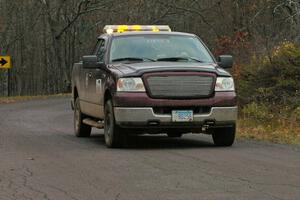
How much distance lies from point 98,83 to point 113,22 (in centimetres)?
4806

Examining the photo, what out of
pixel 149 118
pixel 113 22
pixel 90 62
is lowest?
pixel 113 22

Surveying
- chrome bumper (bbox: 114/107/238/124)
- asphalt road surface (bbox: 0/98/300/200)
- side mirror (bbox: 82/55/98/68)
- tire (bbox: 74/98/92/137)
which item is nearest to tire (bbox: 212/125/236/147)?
asphalt road surface (bbox: 0/98/300/200)

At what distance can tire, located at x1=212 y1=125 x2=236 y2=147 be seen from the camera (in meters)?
11.9

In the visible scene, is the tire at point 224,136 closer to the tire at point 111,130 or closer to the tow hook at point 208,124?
the tow hook at point 208,124

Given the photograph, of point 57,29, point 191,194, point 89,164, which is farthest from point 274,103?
point 57,29

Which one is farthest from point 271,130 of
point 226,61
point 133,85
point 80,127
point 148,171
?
point 148,171

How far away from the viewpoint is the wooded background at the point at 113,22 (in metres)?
28.1

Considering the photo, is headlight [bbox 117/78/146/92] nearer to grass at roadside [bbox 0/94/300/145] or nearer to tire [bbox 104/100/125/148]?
tire [bbox 104/100/125/148]

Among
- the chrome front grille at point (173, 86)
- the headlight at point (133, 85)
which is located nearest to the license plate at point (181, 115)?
the chrome front grille at point (173, 86)

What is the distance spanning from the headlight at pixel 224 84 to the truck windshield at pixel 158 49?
1.06 m

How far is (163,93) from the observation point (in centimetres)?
1120

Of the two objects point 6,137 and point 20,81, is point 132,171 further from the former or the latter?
point 20,81

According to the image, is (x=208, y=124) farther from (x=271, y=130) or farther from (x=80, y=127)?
(x=80, y=127)

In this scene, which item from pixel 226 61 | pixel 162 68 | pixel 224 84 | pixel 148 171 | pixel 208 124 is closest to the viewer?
pixel 148 171
